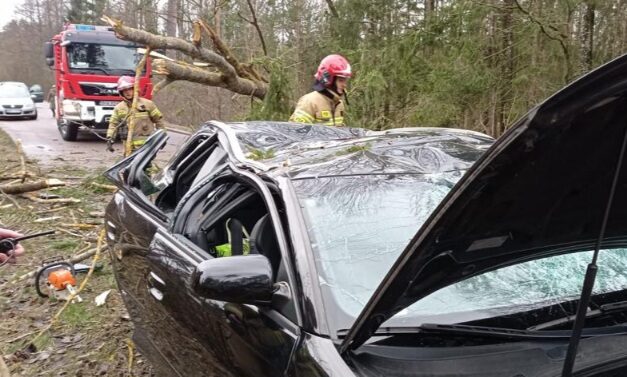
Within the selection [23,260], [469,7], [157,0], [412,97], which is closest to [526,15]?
[469,7]

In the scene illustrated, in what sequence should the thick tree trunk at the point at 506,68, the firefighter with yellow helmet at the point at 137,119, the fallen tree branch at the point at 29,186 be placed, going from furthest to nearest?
the firefighter with yellow helmet at the point at 137,119, the fallen tree branch at the point at 29,186, the thick tree trunk at the point at 506,68

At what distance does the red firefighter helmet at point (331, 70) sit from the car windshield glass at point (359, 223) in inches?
156

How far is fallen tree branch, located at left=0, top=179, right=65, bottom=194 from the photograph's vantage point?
8617 millimetres

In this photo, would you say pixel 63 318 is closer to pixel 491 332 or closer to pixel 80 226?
pixel 80 226

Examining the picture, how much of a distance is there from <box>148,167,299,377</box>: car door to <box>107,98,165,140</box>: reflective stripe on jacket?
21.3 ft

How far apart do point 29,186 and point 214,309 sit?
7.52 metres

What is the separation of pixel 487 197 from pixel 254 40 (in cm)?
1794

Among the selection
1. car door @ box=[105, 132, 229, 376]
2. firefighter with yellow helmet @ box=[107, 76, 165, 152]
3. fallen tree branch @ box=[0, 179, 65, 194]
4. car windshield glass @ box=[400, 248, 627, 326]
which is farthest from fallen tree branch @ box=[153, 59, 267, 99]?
car windshield glass @ box=[400, 248, 627, 326]

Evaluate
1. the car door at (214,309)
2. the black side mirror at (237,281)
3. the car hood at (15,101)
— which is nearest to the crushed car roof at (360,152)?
the car door at (214,309)

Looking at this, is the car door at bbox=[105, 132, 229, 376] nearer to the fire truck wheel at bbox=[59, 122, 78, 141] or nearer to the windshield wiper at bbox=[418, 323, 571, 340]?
the windshield wiper at bbox=[418, 323, 571, 340]

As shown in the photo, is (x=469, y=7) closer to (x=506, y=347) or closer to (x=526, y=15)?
(x=526, y=15)

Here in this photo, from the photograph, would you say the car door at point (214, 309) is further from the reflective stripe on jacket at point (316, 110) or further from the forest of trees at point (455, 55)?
the forest of trees at point (455, 55)

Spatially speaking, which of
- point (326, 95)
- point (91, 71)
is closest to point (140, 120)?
point (326, 95)

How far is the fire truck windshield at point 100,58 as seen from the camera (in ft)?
56.2
